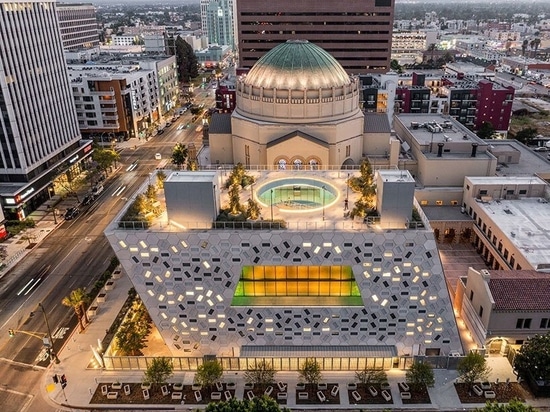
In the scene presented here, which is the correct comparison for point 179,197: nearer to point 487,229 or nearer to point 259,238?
point 259,238

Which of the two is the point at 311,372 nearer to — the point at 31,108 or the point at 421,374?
the point at 421,374

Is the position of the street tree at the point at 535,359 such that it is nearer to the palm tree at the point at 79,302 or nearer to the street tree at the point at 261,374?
the street tree at the point at 261,374

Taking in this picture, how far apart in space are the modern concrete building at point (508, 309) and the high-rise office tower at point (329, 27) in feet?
461

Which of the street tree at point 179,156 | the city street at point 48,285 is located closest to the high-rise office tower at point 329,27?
the city street at point 48,285

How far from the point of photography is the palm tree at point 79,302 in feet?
211

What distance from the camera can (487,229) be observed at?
81.1 meters

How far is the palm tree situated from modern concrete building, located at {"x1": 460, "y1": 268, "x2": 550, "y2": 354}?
53.2m

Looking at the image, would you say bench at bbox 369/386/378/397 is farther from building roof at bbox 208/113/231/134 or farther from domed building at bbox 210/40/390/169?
building roof at bbox 208/113/231/134

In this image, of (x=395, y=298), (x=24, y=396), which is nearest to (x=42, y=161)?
(x=24, y=396)

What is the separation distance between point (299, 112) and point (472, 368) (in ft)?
169

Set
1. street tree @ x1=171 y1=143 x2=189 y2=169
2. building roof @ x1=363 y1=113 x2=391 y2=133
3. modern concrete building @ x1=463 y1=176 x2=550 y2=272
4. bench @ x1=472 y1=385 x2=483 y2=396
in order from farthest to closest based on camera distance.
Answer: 1. street tree @ x1=171 y1=143 x2=189 y2=169
2. building roof @ x1=363 y1=113 x2=391 y2=133
3. modern concrete building @ x1=463 y1=176 x2=550 y2=272
4. bench @ x1=472 y1=385 x2=483 y2=396

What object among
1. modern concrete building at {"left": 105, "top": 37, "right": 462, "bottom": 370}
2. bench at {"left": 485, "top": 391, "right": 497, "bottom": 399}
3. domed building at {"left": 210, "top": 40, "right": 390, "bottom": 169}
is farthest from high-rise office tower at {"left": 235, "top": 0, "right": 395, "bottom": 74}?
bench at {"left": 485, "top": 391, "right": 497, "bottom": 399}

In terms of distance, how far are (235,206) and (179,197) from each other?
7.08 metres

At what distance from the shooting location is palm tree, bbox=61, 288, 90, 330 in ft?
211
